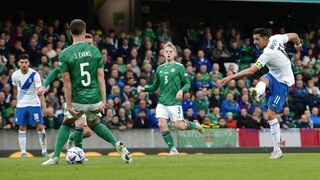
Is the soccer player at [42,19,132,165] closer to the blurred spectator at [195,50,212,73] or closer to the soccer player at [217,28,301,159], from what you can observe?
the soccer player at [217,28,301,159]

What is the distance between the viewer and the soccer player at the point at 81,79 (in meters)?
14.0

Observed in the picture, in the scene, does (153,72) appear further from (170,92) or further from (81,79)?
(81,79)

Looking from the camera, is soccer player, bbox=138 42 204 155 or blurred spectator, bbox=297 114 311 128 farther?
blurred spectator, bbox=297 114 311 128

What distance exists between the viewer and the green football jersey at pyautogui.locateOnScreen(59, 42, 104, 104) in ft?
46.1

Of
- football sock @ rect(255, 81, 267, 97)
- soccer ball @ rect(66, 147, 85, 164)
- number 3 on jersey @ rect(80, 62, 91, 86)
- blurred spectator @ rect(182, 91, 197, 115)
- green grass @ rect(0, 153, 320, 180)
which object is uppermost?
number 3 on jersey @ rect(80, 62, 91, 86)

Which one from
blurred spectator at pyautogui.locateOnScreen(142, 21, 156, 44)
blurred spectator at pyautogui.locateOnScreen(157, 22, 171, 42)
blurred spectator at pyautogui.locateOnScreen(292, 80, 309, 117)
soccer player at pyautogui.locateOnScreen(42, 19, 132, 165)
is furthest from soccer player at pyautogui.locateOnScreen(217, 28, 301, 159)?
blurred spectator at pyautogui.locateOnScreen(157, 22, 171, 42)

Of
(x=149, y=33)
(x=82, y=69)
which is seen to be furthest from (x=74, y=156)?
(x=149, y=33)

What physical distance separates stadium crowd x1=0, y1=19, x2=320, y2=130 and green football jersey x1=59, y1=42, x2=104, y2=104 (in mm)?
10046

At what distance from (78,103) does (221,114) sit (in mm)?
13856

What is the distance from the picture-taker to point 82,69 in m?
14.1

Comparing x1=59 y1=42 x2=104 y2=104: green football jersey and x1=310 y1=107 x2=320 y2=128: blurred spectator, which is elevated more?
x1=59 y1=42 x2=104 y2=104: green football jersey

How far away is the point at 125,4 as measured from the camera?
1292 inches

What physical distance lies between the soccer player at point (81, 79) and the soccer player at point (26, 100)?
6407 mm

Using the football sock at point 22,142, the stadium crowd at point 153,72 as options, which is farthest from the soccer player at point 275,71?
the stadium crowd at point 153,72
